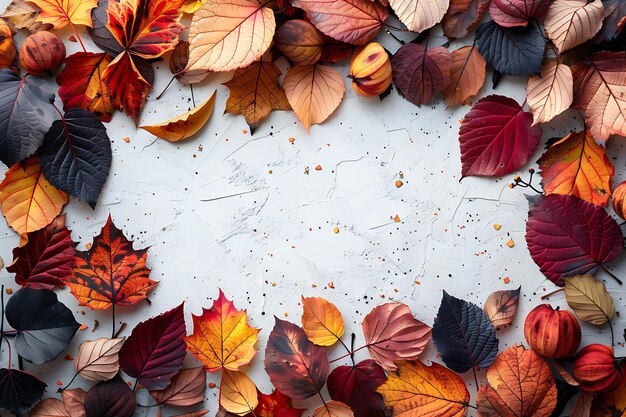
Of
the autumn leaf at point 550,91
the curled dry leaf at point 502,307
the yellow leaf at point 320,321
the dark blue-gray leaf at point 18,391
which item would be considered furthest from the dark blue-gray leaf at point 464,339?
the dark blue-gray leaf at point 18,391

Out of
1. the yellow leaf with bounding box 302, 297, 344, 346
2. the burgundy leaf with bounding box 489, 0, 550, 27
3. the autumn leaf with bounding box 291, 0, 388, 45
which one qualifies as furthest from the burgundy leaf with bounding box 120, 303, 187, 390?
the burgundy leaf with bounding box 489, 0, 550, 27

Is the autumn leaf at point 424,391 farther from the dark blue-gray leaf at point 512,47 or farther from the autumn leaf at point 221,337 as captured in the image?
the dark blue-gray leaf at point 512,47

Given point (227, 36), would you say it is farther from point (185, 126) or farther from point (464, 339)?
point (464, 339)

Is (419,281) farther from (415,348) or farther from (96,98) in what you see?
(96,98)

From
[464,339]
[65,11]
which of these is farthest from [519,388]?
[65,11]

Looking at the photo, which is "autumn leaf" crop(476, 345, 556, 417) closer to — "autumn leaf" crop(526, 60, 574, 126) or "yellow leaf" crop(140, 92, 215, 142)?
"autumn leaf" crop(526, 60, 574, 126)

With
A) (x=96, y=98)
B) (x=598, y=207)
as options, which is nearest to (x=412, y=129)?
(x=598, y=207)
